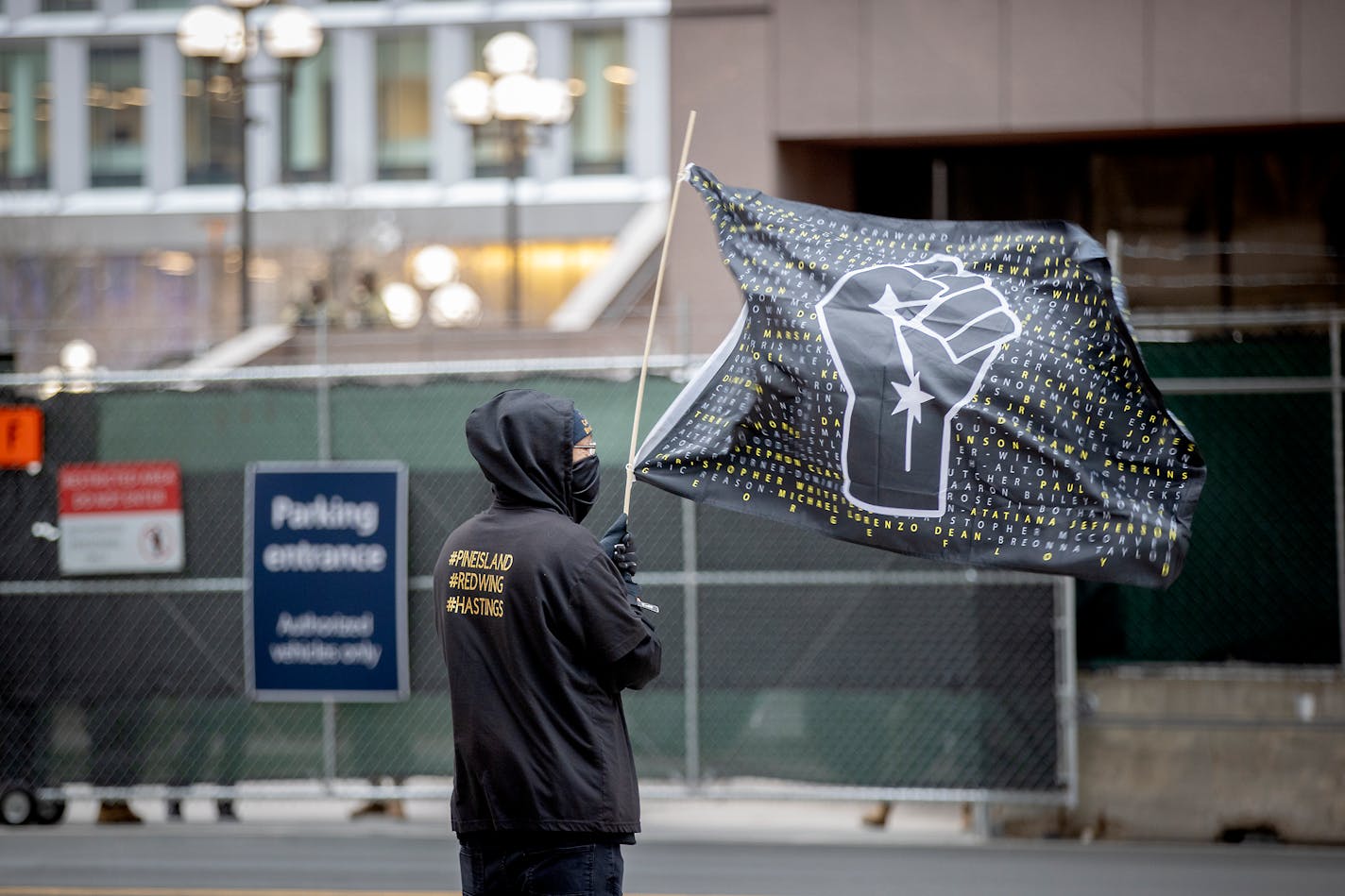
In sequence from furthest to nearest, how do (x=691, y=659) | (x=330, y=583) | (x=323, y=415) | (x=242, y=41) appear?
(x=242, y=41) → (x=323, y=415) → (x=330, y=583) → (x=691, y=659)

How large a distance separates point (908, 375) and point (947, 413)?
18cm

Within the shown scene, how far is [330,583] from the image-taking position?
10.6 meters

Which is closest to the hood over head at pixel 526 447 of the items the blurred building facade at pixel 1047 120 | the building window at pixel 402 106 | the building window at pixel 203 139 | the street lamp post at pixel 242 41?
the blurred building facade at pixel 1047 120

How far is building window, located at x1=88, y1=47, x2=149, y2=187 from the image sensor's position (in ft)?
153

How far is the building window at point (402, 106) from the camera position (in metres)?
→ 45.4

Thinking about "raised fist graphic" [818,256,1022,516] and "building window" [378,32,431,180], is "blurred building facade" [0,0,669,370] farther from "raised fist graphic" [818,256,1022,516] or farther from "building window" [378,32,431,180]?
"raised fist graphic" [818,256,1022,516]

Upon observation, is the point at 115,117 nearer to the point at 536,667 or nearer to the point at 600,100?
the point at 600,100

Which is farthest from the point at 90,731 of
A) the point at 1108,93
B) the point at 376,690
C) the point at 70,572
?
the point at 1108,93

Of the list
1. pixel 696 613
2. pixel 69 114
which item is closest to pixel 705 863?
pixel 696 613

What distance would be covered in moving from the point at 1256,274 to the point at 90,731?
1090 cm

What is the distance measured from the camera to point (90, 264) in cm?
4431

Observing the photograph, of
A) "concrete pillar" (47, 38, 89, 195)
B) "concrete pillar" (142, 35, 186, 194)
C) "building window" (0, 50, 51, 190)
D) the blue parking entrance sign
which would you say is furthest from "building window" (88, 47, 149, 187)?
the blue parking entrance sign

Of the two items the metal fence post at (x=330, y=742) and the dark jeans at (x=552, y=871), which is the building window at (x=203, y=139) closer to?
the metal fence post at (x=330, y=742)

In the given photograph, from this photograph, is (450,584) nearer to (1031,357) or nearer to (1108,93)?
(1031,357)
